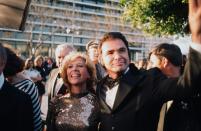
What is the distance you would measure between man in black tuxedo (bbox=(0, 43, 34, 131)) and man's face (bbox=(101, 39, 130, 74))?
698mm

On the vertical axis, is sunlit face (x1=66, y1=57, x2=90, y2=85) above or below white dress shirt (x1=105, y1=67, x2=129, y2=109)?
above

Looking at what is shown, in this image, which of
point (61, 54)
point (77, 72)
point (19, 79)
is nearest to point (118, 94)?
point (77, 72)

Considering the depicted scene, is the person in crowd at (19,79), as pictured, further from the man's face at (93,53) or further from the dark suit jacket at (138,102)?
the man's face at (93,53)

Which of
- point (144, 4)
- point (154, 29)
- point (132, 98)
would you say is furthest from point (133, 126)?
point (154, 29)

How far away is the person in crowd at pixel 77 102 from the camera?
149 inches

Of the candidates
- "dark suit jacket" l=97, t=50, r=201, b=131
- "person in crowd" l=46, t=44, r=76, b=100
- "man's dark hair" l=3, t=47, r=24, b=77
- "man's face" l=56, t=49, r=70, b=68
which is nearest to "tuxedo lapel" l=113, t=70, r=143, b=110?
"dark suit jacket" l=97, t=50, r=201, b=131

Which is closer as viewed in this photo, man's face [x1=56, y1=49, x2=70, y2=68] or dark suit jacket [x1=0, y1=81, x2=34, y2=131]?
dark suit jacket [x1=0, y1=81, x2=34, y2=131]

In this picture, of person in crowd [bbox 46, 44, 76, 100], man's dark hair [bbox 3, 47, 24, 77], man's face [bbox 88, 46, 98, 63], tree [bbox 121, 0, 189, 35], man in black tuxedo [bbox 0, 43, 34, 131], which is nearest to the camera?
man in black tuxedo [bbox 0, 43, 34, 131]

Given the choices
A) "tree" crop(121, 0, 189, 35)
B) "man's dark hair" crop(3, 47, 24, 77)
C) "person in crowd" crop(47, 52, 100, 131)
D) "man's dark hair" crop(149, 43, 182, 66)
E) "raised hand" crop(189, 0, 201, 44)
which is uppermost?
"tree" crop(121, 0, 189, 35)

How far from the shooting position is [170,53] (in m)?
3.98

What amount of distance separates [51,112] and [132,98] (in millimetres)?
1014

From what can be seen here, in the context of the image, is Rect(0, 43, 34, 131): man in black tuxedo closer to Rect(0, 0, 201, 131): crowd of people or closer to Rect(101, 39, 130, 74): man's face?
Rect(0, 0, 201, 131): crowd of people

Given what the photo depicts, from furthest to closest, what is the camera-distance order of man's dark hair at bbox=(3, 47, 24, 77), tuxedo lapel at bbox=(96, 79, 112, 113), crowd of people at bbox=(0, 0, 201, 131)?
man's dark hair at bbox=(3, 47, 24, 77) → tuxedo lapel at bbox=(96, 79, 112, 113) → crowd of people at bbox=(0, 0, 201, 131)

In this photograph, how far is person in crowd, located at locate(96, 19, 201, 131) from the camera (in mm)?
3113
